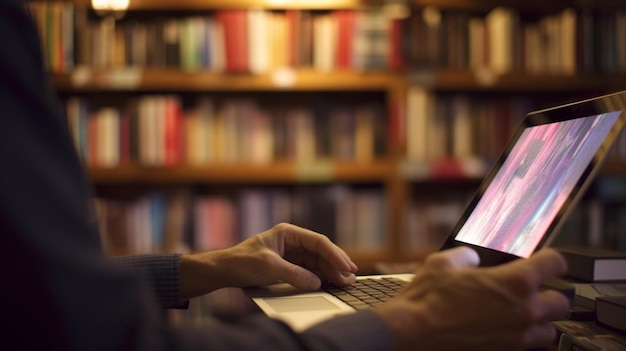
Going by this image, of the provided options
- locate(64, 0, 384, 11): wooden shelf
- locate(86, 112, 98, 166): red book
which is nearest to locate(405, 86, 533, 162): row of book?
locate(64, 0, 384, 11): wooden shelf

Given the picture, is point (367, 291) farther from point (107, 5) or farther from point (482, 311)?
point (107, 5)

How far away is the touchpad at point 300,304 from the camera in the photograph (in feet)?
2.82

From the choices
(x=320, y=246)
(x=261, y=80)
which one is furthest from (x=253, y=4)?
(x=320, y=246)

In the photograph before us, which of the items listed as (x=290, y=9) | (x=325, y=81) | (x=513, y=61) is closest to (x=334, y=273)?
(x=325, y=81)

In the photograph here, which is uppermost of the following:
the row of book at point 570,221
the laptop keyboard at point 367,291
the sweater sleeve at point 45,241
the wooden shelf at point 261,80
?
the wooden shelf at point 261,80

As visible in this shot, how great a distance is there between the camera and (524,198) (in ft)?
2.82

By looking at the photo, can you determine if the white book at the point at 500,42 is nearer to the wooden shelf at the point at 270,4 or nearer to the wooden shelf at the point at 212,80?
the wooden shelf at the point at 270,4

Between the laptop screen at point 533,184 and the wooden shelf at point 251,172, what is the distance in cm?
146

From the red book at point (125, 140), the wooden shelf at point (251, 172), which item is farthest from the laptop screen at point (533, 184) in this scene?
the red book at point (125, 140)

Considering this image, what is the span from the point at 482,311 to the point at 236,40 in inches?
81.7

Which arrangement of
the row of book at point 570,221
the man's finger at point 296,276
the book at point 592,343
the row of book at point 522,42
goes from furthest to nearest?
the row of book at point 570,221
the row of book at point 522,42
the man's finger at point 296,276
the book at point 592,343

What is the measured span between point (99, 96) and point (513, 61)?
175cm

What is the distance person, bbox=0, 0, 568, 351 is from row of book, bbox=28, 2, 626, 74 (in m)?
1.96

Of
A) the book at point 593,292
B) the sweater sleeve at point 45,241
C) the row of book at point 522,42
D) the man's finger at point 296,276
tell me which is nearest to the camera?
the sweater sleeve at point 45,241
